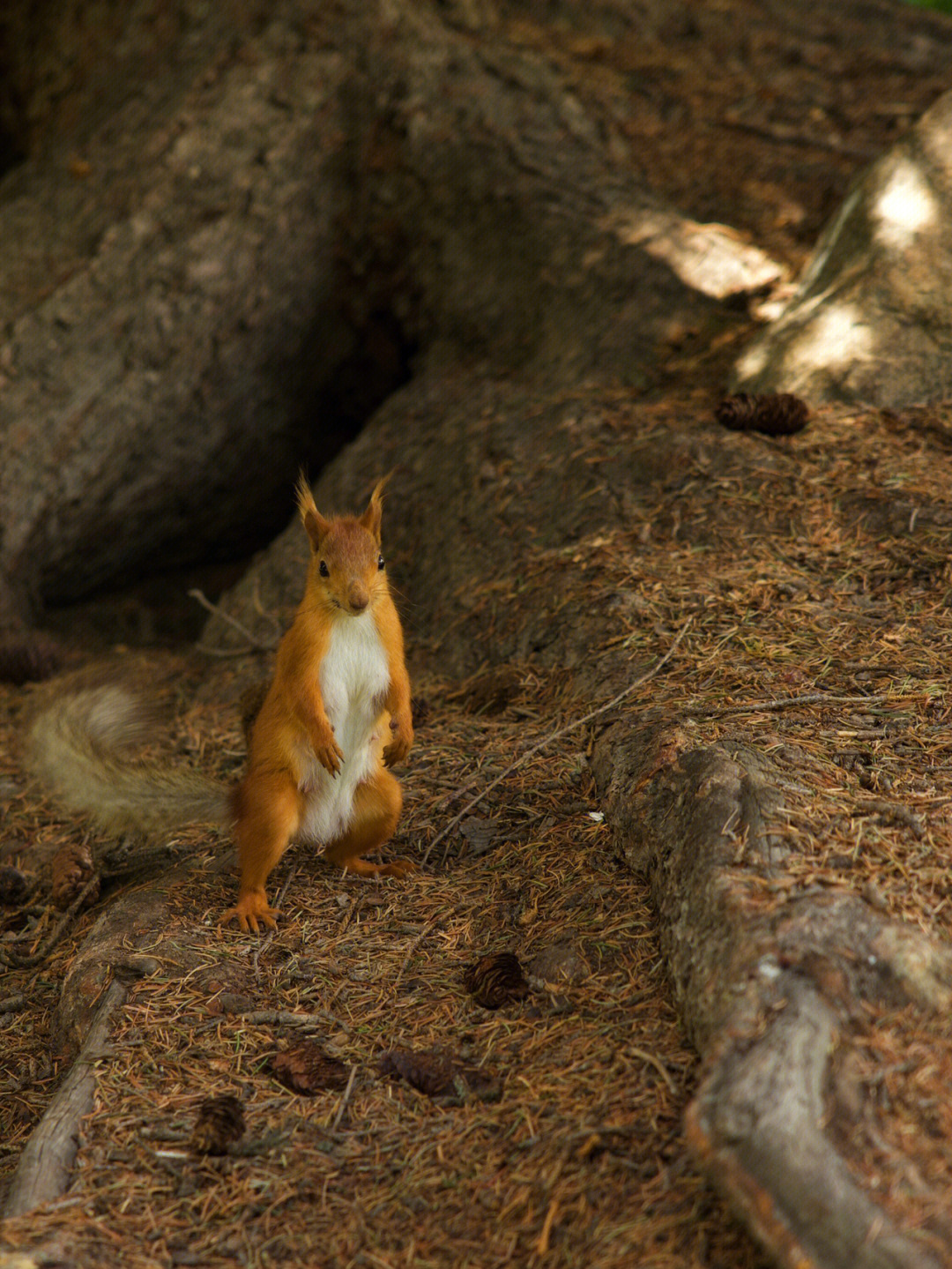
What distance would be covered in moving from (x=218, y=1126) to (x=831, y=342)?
3489mm

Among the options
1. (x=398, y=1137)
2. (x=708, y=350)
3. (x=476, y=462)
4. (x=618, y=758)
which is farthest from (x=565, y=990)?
(x=708, y=350)

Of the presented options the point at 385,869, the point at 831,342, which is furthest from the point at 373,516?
the point at 831,342

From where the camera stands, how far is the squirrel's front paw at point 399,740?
288cm

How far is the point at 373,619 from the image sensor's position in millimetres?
2836

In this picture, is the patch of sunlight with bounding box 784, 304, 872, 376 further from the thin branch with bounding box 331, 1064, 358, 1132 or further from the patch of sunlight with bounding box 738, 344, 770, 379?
the thin branch with bounding box 331, 1064, 358, 1132

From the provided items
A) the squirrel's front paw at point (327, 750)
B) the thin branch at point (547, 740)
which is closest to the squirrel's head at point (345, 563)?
the squirrel's front paw at point (327, 750)

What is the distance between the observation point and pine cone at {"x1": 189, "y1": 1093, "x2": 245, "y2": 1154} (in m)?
2.00

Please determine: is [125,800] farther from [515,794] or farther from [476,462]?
[476,462]

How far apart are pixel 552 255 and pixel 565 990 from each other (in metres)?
3.71

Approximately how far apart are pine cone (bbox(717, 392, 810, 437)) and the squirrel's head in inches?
67.8

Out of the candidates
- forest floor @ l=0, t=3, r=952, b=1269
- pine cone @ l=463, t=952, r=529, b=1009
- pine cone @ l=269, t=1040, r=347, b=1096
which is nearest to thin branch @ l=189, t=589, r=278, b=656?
forest floor @ l=0, t=3, r=952, b=1269

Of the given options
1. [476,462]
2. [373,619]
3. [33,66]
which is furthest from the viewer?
[33,66]

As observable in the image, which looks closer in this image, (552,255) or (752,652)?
(752,652)

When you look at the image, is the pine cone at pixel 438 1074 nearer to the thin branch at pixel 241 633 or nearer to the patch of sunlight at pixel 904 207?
the thin branch at pixel 241 633
